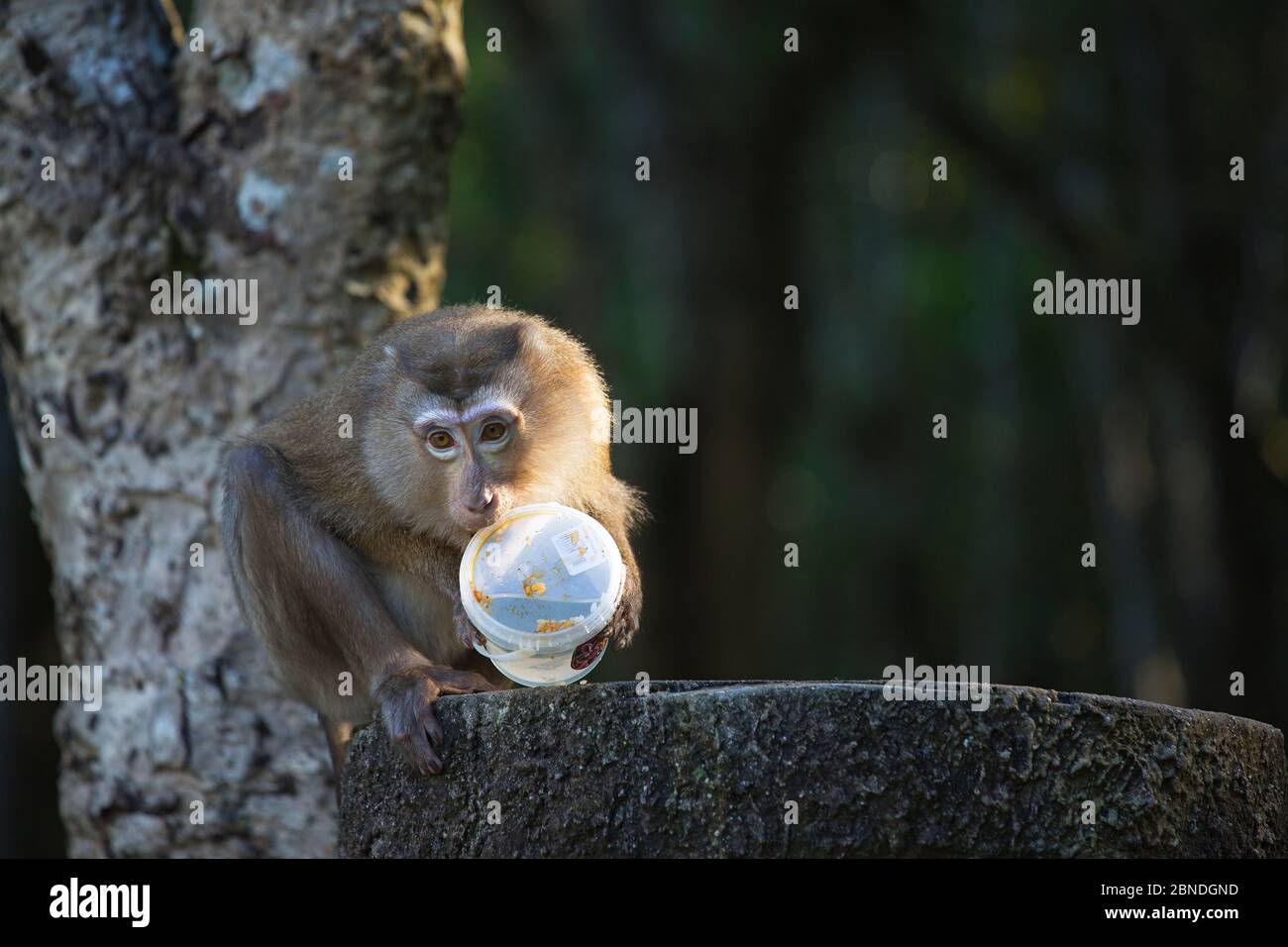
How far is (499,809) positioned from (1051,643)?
27.7 m

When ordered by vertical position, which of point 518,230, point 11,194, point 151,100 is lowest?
point 11,194

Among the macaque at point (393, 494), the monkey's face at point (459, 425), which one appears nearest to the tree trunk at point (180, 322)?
the macaque at point (393, 494)

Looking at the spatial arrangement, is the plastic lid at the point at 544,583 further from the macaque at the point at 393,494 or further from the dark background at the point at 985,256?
the dark background at the point at 985,256

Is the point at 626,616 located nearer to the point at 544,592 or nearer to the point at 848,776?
the point at 544,592

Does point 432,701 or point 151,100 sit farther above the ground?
point 151,100

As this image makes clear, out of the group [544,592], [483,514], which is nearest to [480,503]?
[483,514]

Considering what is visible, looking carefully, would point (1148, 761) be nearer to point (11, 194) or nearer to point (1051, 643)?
point (11, 194)

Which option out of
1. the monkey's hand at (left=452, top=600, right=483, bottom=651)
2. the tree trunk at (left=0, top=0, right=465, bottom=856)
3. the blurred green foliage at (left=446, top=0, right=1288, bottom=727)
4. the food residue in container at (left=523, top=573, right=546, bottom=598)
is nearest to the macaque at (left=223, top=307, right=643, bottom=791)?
the monkey's hand at (left=452, top=600, right=483, bottom=651)

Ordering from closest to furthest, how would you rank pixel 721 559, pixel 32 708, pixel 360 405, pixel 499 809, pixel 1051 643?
1. pixel 499 809
2. pixel 360 405
3. pixel 32 708
4. pixel 721 559
5. pixel 1051 643

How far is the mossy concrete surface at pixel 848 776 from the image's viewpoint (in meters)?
4.01

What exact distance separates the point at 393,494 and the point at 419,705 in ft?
4.23

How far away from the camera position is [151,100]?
6668 millimetres
